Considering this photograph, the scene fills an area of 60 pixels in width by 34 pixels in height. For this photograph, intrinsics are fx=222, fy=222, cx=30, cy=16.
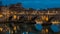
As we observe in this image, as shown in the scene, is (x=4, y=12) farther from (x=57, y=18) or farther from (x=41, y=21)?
(x=57, y=18)

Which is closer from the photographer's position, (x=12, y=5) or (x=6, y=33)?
(x=6, y=33)

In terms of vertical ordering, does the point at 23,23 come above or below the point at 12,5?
below

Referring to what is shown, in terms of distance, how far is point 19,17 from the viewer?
1619 centimetres

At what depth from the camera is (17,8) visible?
1758cm

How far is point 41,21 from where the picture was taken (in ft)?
52.2

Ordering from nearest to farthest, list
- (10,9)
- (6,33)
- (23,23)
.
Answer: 1. (6,33)
2. (23,23)
3. (10,9)

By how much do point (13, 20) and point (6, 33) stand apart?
4.43m

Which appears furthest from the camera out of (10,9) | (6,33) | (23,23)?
(10,9)

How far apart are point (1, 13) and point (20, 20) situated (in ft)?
5.43

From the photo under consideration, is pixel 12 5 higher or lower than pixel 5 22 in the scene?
higher

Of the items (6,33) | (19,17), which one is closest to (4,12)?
(19,17)

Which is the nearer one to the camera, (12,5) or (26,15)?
(26,15)

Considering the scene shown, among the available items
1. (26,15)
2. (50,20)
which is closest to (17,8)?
(26,15)

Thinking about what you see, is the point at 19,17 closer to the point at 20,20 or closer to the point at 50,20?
the point at 20,20
